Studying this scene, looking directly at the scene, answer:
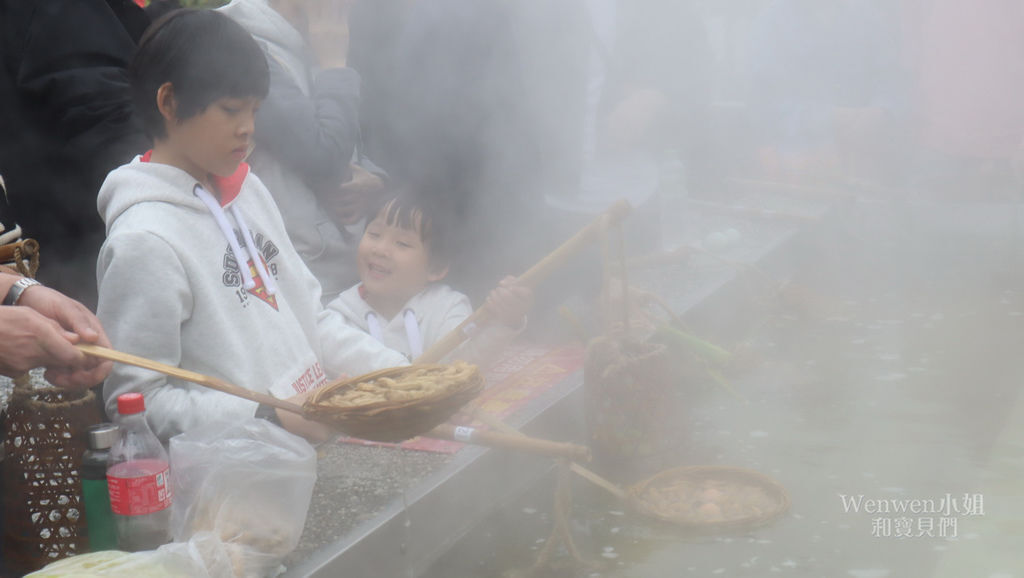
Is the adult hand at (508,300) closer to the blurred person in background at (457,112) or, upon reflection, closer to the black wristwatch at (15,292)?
the blurred person in background at (457,112)

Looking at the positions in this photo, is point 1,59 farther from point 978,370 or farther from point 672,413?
point 978,370

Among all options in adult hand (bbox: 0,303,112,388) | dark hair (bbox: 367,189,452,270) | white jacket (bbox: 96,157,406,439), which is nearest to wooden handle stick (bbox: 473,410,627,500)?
white jacket (bbox: 96,157,406,439)

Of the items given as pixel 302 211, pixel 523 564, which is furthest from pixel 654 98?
pixel 523 564

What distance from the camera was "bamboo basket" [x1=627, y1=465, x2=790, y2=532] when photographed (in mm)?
2961

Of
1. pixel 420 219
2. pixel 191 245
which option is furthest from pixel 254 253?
pixel 420 219

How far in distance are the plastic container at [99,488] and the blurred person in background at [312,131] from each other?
1.49m

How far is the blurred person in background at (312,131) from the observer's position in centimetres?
353

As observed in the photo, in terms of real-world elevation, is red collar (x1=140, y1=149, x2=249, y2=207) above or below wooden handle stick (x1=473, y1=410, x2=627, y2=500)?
above

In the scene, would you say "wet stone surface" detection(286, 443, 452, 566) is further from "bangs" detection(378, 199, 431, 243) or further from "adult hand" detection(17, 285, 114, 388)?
"bangs" detection(378, 199, 431, 243)

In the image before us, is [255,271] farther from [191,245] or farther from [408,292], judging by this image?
[408,292]

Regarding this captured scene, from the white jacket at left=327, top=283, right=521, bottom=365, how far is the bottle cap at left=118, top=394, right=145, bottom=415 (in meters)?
1.48

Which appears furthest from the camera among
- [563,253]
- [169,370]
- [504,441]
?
[563,253]

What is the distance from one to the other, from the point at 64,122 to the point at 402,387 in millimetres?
1183

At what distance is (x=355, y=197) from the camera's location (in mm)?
3969
